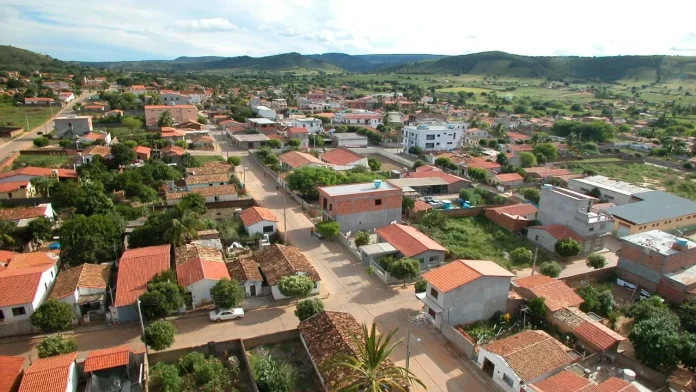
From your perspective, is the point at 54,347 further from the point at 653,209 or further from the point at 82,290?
the point at 653,209

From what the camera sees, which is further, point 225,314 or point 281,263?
point 281,263

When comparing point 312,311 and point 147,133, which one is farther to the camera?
point 147,133

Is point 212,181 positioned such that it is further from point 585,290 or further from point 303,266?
point 585,290

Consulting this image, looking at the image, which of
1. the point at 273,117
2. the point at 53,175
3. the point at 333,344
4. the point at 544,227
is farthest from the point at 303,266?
the point at 273,117

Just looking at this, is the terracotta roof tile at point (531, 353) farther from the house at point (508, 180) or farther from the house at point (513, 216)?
the house at point (508, 180)

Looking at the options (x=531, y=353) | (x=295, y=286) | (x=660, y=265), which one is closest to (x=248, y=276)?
(x=295, y=286)

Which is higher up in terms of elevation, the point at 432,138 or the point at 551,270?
the point at 432,138
